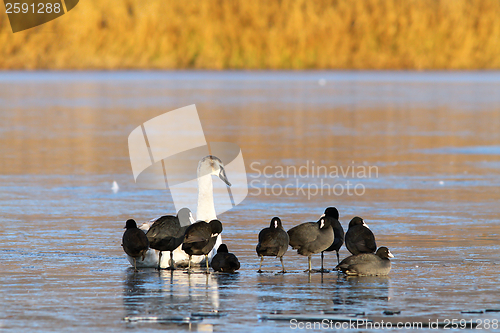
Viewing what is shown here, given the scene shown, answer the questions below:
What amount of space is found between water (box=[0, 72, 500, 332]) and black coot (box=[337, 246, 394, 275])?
4.5 inches

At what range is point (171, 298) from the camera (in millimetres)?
7090

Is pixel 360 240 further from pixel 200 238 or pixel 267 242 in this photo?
pixel 200 238

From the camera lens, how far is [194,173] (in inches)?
624

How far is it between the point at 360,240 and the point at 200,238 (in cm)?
140

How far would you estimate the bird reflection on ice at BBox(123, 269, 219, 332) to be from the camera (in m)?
6.45

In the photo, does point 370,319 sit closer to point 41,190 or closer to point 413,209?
point 413,209

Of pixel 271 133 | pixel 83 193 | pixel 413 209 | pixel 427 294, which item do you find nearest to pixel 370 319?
pixel 427 294

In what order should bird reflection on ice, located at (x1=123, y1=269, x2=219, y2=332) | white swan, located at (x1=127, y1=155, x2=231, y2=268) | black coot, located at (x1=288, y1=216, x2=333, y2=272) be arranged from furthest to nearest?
white swan, located at (x1=127, y1=155, x2=231, y2=268)
black coot, located at (x1=288, y1=216, x2=333, y2=272)
bird reflection on ice, located at (x1=123, y1=269, x2=219, y2=332)

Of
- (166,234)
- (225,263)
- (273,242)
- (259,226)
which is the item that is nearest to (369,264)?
(273,242)

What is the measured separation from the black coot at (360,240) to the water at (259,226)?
314 mm

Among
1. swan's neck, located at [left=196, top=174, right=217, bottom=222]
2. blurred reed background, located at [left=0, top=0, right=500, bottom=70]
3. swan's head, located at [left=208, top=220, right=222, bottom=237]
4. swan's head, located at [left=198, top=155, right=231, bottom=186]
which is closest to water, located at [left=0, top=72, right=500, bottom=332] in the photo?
swan's head, located at [left=208, top=220, right=222, bottom=237]

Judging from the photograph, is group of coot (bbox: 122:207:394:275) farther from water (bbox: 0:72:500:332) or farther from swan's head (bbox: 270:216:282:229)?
water (bbox: 0:72:500:332)

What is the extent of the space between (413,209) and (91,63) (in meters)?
120

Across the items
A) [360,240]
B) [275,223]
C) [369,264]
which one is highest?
[275,223]
